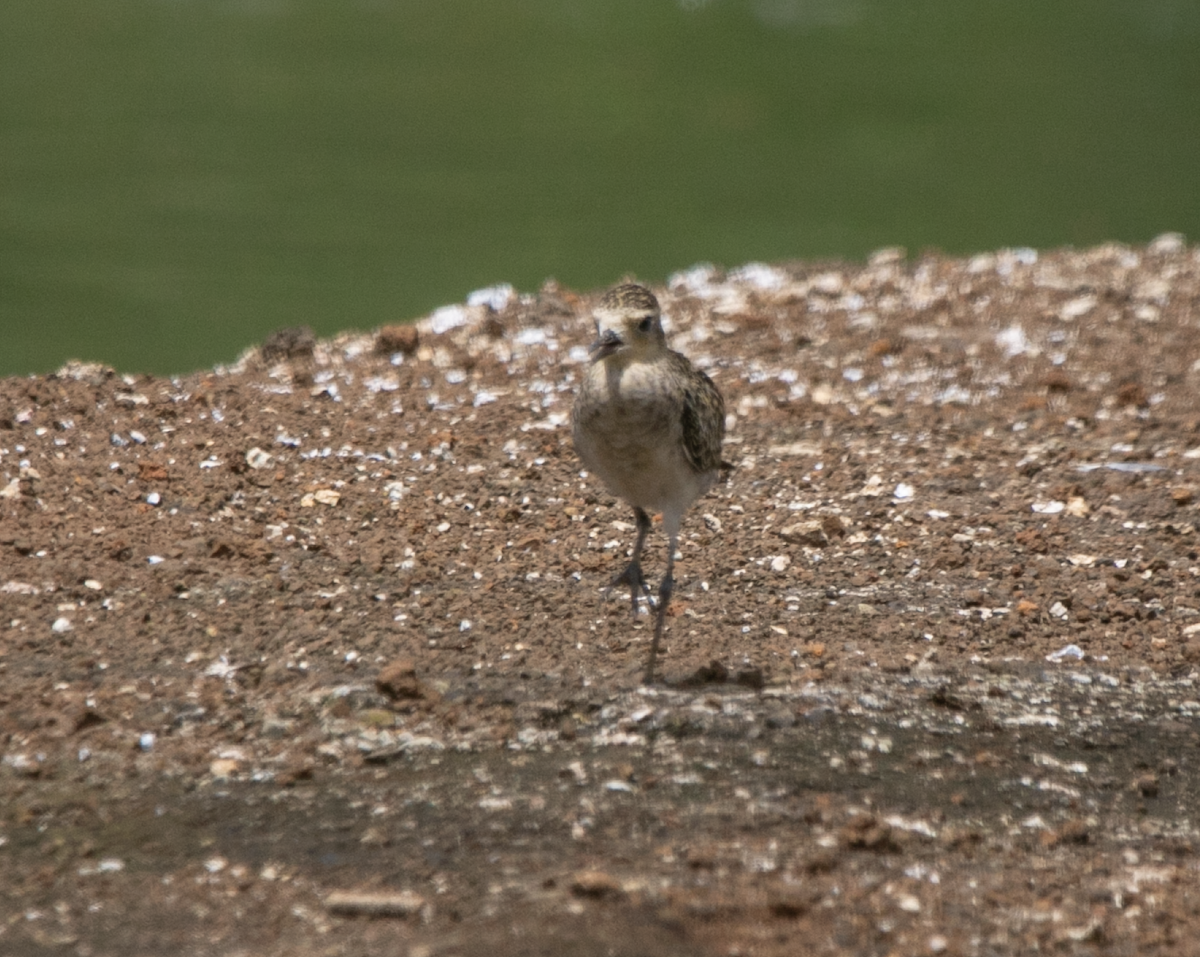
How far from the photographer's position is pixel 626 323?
5609mm

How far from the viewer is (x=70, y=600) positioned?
20.0 ft

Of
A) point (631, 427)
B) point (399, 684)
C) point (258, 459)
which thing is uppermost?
point (258, 459)

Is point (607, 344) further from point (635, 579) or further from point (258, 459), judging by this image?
point (258, 459)

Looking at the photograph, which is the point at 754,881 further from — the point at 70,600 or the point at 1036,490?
the point at 1036,490

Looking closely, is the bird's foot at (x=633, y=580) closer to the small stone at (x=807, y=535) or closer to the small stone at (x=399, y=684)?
the small stone at (x=399, y=684)

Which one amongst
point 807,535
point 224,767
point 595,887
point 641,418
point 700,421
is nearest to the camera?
point 595,887

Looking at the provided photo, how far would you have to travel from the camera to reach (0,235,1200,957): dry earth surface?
15.1ft

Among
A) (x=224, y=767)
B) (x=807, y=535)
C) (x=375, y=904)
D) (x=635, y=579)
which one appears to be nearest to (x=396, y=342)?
(x=807, y=535)

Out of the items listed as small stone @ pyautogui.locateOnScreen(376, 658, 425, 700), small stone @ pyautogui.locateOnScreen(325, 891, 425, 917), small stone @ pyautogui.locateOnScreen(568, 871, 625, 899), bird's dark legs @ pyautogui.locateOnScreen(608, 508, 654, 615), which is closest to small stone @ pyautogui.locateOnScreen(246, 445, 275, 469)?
bird's dark legs @ pyautogui.locateOnScreen(608, 508, 654, 615)

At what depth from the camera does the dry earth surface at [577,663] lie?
4594mm

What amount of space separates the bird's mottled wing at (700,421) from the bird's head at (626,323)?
291 millimetres

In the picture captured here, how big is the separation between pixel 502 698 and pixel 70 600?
5.91 feet

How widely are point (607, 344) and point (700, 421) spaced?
635 millimetres

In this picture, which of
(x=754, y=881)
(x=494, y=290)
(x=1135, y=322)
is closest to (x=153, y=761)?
(x=754, y=881)
